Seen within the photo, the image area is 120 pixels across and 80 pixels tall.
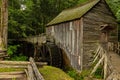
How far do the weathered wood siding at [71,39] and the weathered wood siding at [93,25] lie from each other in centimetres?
52

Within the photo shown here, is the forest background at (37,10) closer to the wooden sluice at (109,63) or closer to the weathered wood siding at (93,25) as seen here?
the weathered wood siding at (93,25)

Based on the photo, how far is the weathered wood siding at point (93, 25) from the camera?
21.2m

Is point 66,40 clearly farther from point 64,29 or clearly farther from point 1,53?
point 1,53

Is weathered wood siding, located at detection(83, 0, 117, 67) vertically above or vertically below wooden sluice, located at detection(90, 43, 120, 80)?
above

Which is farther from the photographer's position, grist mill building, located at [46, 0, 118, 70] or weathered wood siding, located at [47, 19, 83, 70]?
weathered wood siding, located at [47, 19, 83, 70]

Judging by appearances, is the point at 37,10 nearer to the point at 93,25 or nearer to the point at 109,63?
the point at 93,25

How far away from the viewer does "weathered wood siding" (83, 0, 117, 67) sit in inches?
834

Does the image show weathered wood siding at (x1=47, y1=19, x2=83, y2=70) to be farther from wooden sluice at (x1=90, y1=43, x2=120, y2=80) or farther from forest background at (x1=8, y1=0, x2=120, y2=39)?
forest background at (x1=8, y1=0, x2=120, y2=39)

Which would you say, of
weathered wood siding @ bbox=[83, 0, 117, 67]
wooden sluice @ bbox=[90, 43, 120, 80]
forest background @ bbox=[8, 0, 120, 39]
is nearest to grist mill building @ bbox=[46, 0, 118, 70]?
weathered wood siding @ bbox=[83, 0, 117, 67]

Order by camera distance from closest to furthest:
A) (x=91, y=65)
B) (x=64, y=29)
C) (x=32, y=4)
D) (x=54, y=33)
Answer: (x=91, y=65) → (x=64, y=29) → (x=54, y=33) → (x=32, y=4)

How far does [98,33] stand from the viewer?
21.9 m

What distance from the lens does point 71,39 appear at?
Answer: 22953mm

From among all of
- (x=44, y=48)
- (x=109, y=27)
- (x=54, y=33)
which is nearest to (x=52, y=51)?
(x=44, y=48)

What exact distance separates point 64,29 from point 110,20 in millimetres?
4575
